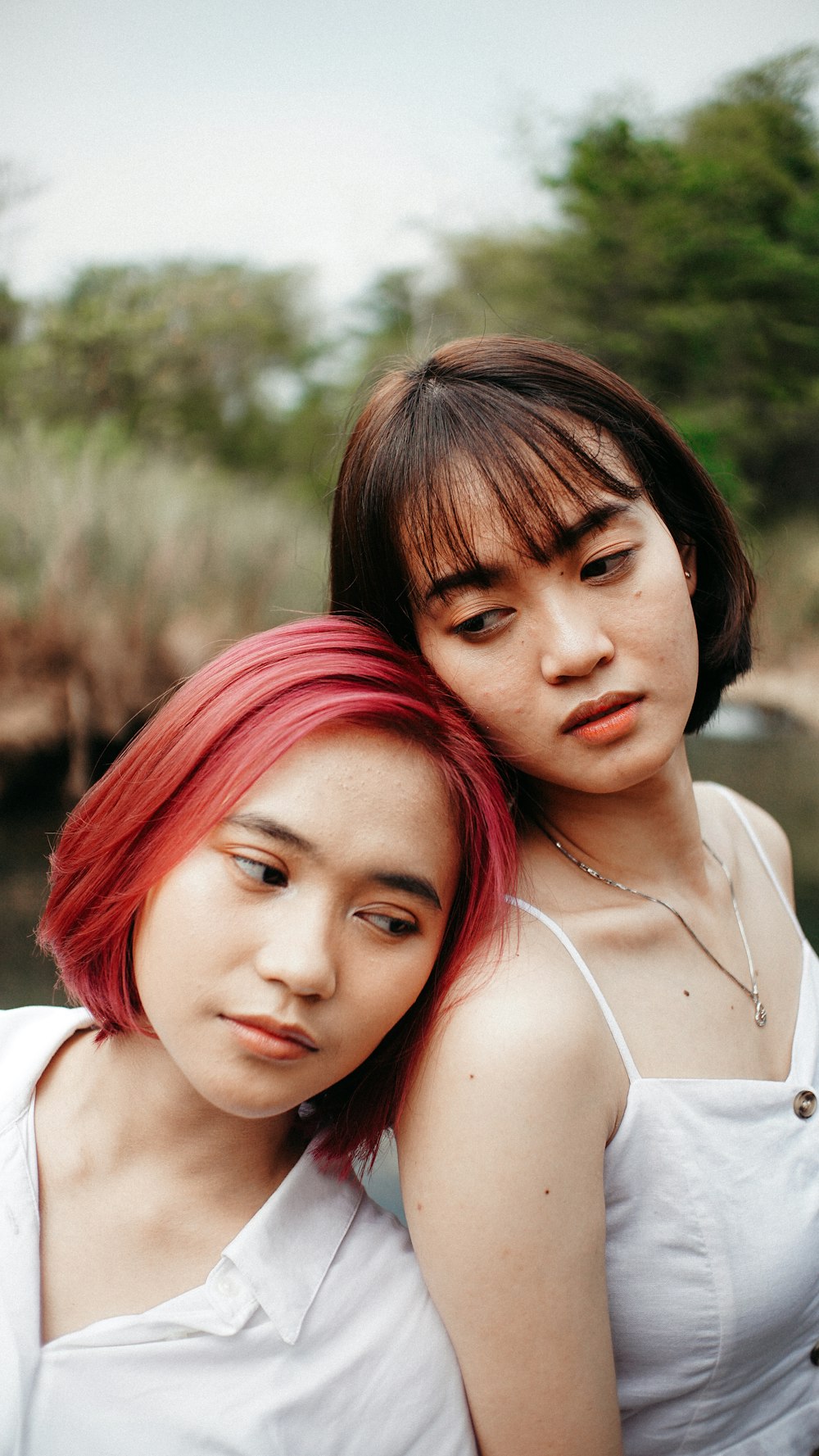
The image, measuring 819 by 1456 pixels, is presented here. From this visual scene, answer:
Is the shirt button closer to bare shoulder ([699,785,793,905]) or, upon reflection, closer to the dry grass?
bare shoulder ([699,785,793,905])

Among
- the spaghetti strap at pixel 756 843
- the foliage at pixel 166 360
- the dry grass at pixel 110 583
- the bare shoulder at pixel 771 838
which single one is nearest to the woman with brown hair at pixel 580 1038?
the spaghetti strap at pixel 756 843

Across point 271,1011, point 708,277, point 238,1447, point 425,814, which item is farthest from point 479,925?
point 708,277

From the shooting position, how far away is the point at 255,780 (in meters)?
1.21

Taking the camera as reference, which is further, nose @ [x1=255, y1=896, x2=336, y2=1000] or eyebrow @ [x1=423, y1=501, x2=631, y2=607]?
eyebrow @ [x1=423, y1=501, x2=631, y2=607]

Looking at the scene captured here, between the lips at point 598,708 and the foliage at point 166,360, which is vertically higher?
the foliage at point 166,360

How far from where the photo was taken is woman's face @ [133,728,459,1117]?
113 cm

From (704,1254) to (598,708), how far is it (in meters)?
0.71

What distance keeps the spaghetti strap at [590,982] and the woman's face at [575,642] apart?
0.19 meters

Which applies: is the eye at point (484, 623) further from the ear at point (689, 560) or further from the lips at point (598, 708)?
the ear at point (689, 560)

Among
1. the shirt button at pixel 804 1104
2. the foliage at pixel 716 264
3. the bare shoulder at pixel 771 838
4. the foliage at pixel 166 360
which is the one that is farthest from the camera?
the foliage at pixel 716 264

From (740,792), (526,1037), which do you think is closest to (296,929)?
(526,1037)

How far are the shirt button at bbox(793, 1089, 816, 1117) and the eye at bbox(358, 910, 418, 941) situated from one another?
2.17 feet

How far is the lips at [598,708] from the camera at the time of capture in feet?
4.45

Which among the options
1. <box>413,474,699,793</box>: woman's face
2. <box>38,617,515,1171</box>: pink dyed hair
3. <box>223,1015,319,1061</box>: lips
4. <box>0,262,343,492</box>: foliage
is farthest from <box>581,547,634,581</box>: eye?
<box>0,262,343,492</box>: foliage
